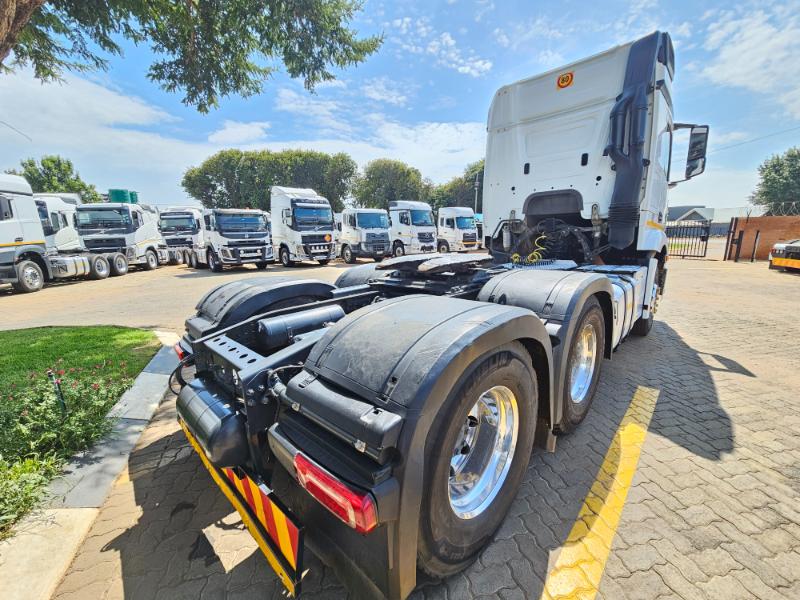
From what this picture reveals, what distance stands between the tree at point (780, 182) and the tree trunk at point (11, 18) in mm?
60101

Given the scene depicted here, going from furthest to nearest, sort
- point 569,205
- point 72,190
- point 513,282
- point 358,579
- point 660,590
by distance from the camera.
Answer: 1. point 72,190
2. point 569,205
3. point 513,282
4. point 660,590
5. point 358,579

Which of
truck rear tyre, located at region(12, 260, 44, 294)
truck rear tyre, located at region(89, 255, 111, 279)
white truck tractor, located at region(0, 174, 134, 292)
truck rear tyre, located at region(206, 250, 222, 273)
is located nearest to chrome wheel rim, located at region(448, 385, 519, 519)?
white truck tractor, located at region(0, 174, 134, 292)

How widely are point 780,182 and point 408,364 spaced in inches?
2393

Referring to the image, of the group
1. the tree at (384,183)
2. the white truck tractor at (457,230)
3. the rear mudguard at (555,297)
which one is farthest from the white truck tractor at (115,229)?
the tree at (384,183)

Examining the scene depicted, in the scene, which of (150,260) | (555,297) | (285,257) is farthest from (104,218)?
(555,297)

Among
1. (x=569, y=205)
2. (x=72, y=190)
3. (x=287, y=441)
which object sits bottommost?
(x=287, y=441)

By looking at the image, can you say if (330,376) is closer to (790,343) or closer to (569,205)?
(569,205)

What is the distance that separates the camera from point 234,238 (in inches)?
616

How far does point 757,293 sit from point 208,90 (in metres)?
13.8

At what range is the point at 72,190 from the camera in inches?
1720

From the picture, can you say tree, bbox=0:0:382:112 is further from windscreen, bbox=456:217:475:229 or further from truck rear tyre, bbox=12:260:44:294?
windscreen, bbox=456:217:475:229

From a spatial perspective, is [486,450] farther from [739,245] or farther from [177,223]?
[177,223]

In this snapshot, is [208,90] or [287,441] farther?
[208,90]

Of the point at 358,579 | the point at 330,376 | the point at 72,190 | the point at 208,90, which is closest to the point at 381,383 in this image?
the point at 330,376
